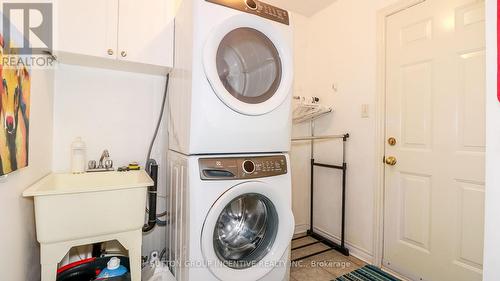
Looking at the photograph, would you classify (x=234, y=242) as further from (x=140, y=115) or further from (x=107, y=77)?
(x=107, y=77)

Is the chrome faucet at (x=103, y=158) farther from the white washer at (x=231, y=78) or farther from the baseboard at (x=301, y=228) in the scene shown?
the baseboard at (x=301, y=228)

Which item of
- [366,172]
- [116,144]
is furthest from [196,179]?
[366,172]

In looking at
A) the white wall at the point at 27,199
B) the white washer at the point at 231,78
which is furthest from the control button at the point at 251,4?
the white wall at the point at 27,199

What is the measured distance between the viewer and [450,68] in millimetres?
1548

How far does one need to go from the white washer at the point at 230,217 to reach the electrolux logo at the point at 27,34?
81 cm

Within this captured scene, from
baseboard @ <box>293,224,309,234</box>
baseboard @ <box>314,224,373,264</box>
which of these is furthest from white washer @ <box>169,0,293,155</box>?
baseboard @ <box>293,224,309,234</box>

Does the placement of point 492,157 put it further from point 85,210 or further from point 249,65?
point 85,210

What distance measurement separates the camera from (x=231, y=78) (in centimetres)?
128

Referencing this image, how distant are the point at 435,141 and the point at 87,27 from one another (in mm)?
2347

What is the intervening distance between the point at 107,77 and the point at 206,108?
1.03 meters

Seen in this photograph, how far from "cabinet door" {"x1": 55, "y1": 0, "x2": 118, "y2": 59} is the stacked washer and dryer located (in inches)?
15.0

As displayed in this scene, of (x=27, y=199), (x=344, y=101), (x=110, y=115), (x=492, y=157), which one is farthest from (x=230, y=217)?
(x=344, y=101)

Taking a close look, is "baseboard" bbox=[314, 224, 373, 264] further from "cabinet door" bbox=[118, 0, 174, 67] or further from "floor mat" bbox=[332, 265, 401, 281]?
"cabinet door" bbox=[118, 0, 174, 67]

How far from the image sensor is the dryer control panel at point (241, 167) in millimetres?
1145
